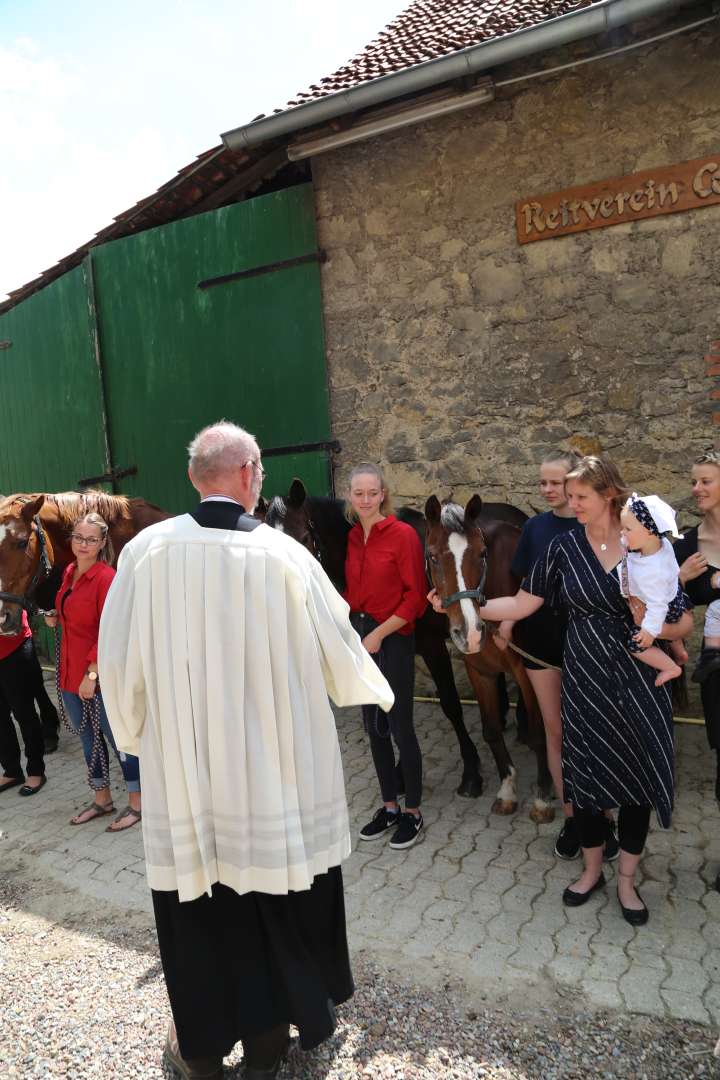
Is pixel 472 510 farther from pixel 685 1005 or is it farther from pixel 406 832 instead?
pixel 685 1005

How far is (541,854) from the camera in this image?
3.72 m

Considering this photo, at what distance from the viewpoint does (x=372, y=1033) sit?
261cm

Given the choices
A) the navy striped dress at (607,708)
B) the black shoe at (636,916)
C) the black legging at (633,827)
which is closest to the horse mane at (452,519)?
the navy striped dress at (607,708)

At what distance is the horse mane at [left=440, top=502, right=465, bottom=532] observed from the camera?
3822 millimetres

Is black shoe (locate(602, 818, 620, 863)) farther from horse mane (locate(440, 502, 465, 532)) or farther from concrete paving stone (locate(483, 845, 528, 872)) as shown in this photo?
horse mane (locate(440, 502, 465, 532))

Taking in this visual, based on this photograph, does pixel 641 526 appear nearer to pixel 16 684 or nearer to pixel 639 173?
pixel 639 173

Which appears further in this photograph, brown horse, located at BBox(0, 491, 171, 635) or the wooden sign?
the wooden sign

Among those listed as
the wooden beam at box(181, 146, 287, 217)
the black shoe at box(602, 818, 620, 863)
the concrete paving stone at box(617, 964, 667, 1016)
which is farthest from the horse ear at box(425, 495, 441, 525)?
the wooden beam at box(181, 146, 287, 217)

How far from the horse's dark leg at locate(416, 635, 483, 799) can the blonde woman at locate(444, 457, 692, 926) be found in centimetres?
131

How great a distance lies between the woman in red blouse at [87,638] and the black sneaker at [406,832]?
5.05ft

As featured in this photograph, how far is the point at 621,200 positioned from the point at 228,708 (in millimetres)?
4571

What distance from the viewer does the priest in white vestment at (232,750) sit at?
2.29 meters

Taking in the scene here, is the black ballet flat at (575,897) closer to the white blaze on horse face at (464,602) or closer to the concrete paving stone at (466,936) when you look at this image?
the concrete paving stone at (466,936)

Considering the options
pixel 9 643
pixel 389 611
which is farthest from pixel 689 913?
pixel 9 643
